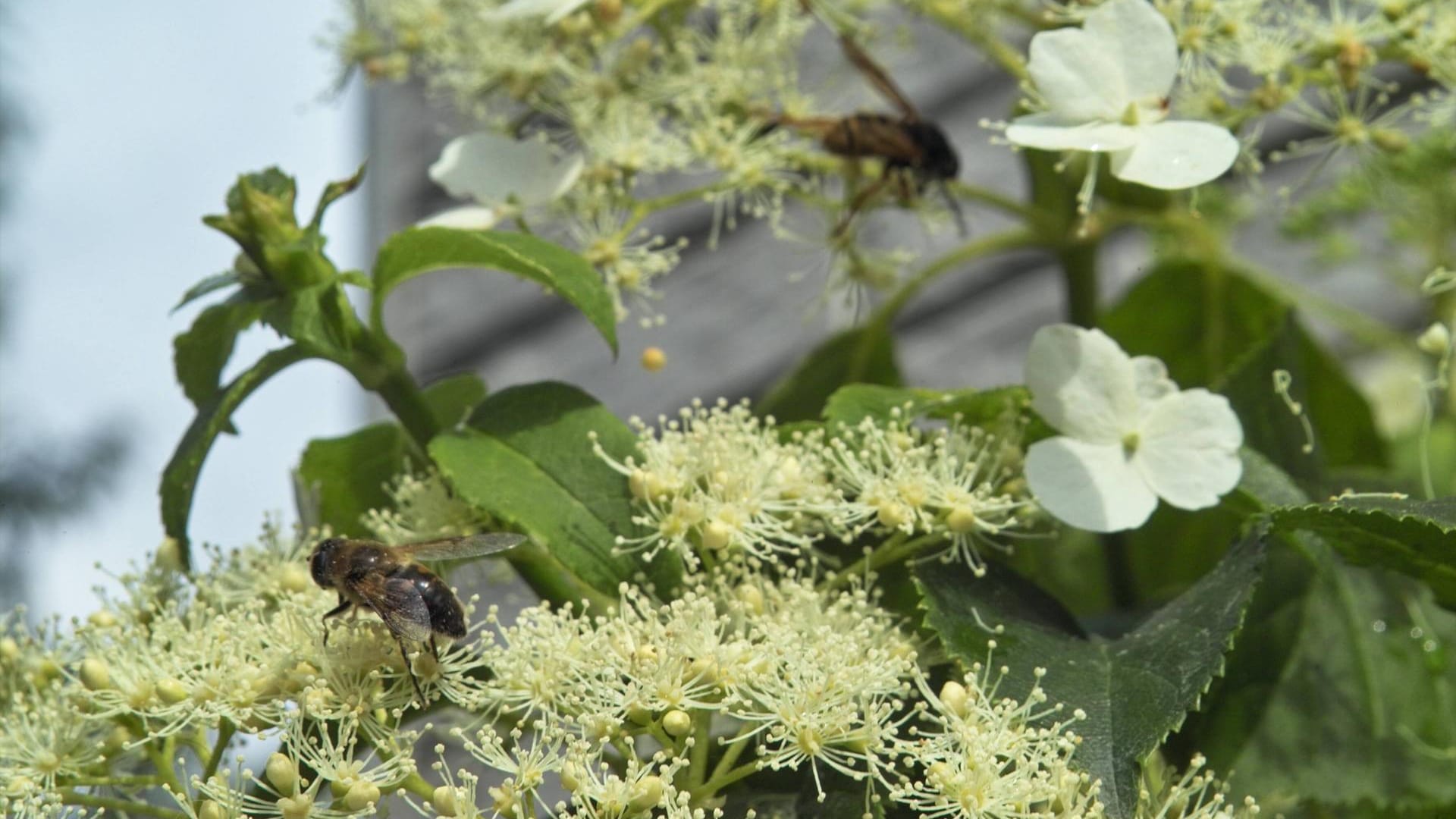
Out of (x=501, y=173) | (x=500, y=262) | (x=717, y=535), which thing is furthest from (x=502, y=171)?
(x=717, y=535)

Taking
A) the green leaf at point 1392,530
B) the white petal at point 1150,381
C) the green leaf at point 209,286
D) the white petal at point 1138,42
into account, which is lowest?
the green leaf at point 1392,530

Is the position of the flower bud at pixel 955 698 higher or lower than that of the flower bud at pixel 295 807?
lower

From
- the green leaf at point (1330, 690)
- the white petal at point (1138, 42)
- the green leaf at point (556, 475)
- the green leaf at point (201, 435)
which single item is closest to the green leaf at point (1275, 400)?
the green leaf at point (1330, 690)

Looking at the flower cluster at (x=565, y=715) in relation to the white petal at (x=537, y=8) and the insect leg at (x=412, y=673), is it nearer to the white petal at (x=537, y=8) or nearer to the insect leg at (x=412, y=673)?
the insect leg at (x=412, y=673)

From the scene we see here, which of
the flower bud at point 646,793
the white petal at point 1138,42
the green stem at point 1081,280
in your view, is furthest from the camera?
the green stem at point 1081,280

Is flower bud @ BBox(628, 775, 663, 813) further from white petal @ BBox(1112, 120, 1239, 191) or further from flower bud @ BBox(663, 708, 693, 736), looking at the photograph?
white petal @ BBox(1112, 120, 1239, 191)

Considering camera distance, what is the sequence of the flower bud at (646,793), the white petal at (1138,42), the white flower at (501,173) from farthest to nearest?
the white flower at (501,173), the white petal at (1138,42), the flower bud at (646,793)

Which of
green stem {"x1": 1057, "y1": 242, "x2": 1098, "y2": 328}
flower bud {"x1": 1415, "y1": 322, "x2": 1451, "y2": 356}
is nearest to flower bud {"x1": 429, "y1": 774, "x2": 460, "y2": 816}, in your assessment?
flower bud {"x1": 1415, "y1": 322, "x2": 1451, "y2": 356}
